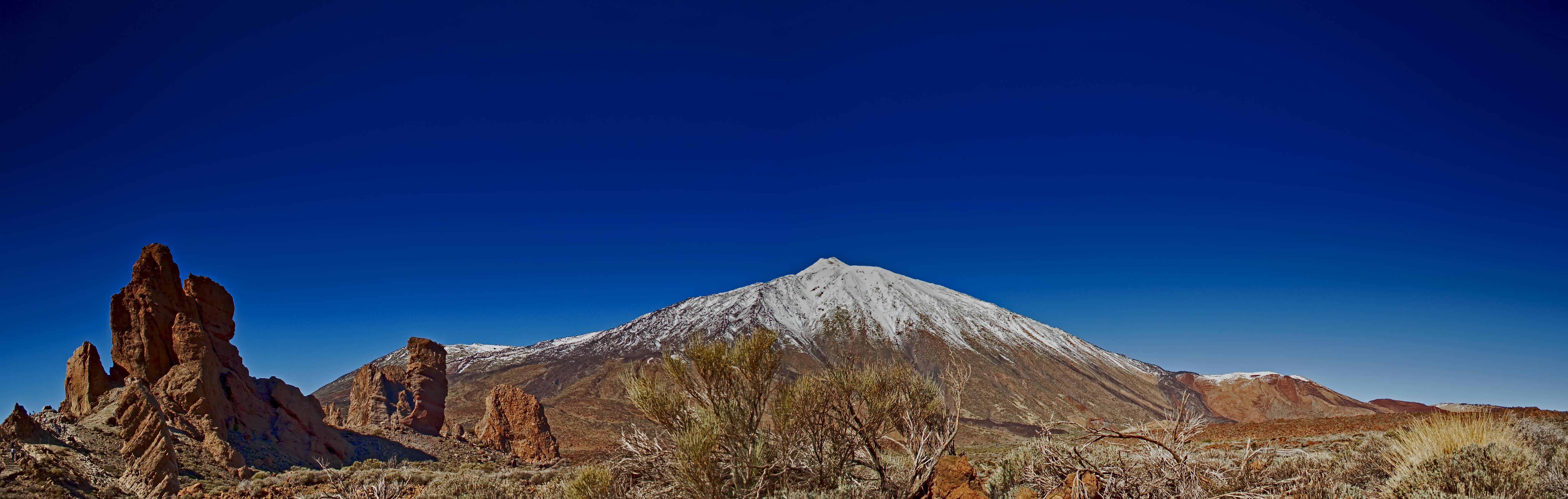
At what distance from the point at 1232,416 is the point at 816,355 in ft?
206

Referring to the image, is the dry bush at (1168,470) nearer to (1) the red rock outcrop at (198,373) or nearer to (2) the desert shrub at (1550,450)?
(2) the desert shrub at (1550,450)

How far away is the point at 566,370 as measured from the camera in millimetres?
81812

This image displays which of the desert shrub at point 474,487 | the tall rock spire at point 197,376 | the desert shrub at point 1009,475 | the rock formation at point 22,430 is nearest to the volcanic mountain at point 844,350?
the tall rock spire at point 197,376

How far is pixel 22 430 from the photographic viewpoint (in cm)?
1280

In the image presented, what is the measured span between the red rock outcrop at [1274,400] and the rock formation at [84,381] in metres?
110

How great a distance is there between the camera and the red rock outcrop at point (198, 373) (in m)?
18.9

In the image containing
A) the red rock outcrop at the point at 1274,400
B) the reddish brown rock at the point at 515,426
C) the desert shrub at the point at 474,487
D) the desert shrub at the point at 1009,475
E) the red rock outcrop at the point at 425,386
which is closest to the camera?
the desert shrub at the point at 1009,475

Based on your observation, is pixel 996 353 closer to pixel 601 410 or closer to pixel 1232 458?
pixel 601 410

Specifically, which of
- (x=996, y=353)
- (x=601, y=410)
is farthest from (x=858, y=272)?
(x=601, y=410)

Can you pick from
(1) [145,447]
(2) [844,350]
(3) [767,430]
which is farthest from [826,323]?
(3) [767,430]

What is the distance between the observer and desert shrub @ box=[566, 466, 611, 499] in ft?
27.3

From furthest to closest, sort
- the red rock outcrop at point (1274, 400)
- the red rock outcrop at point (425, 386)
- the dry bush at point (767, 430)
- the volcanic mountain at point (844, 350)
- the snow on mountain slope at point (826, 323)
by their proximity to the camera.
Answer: the snow on mountain slope at point (826, 323), the red rock outcrop at point (1274, 400), the volcanic mountain at point (844, 350), the red rock outcrop at point (425, 386), the dry bush at point (767, 430)

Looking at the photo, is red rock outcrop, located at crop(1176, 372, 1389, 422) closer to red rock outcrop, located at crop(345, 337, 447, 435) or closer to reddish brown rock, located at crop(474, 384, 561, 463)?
reddish brown rock, located at crop(474, 384, 561, 463)

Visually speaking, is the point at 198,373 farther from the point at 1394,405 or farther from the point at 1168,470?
the point at 1394,405
